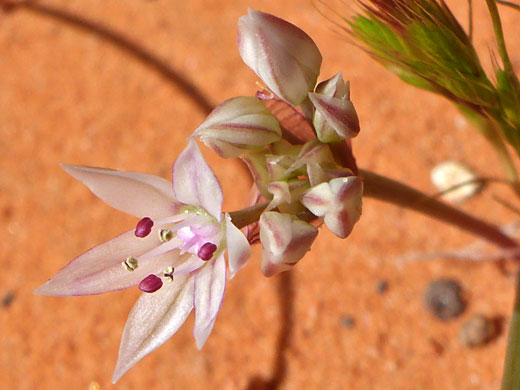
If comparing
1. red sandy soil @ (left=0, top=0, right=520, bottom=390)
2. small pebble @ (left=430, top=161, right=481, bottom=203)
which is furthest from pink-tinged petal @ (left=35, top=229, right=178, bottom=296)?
small pebble @ (left=430, top=161, right=481, bottom=203)

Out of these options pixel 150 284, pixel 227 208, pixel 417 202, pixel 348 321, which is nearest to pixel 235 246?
pixel 150 284

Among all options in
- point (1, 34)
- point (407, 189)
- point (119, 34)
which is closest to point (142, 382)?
point (407, 189)

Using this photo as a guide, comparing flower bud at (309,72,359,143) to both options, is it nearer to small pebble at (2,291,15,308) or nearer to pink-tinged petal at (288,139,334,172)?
pink-tinged petal at (288,139,334,172)

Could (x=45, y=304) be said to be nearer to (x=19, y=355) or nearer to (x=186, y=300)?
(x=19, y=355)

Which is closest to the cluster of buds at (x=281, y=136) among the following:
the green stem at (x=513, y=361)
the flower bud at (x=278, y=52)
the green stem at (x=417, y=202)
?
the flower bud at (x=278, y=52)

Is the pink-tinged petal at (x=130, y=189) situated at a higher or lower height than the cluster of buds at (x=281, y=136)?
lower

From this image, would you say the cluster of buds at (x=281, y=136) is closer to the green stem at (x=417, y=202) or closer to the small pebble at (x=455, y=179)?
the green stem at (x=417, y=202)
